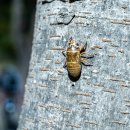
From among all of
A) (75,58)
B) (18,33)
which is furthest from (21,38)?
(75,58)

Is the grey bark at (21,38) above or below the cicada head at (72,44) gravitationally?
above

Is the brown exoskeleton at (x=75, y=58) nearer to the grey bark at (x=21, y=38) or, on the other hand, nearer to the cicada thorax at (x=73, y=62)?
the cicada thorax at (x=73, y=62)

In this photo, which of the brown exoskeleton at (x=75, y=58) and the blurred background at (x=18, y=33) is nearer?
the brown exoskeleton at (x=75, y=58)

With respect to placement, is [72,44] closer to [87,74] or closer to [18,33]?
[87,74]

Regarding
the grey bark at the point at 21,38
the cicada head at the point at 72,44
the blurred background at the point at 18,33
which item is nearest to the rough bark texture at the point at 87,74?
the cicada head at the point at 72,44

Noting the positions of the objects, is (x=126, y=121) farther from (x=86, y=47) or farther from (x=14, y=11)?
(x=14, y=11)

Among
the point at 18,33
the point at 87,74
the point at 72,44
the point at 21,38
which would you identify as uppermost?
the point at 18,33
